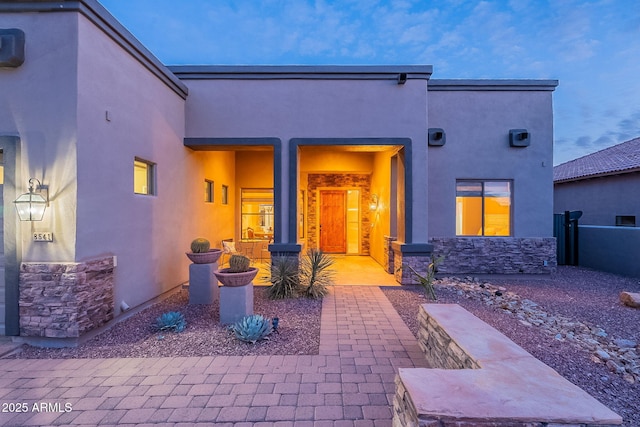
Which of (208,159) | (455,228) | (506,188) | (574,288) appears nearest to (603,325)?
(574,288)

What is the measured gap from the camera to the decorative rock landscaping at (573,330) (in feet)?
11.0

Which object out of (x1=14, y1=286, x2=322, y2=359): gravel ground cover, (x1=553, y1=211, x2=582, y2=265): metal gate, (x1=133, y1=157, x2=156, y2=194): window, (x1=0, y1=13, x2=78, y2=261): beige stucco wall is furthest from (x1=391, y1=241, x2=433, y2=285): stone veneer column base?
(x1=553, y1=211, x2=582, y2=265): metal gate

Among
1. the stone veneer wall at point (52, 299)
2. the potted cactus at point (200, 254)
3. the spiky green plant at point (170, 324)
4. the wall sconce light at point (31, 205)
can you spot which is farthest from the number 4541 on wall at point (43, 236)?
the potted cactus at point (200, 254)

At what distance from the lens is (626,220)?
35.0 ft

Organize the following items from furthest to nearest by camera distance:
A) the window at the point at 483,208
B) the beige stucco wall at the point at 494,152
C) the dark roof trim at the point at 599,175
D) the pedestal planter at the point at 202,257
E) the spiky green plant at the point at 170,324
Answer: the dark roof trim at the point at 599,175, the window at the point at 483,208, the beige stucco wall at the point at 494,152, the pedestal planter at the point at 202,257, the spiky green plant at the point at 170,324

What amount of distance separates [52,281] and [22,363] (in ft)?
2.97

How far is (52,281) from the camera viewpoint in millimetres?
3619

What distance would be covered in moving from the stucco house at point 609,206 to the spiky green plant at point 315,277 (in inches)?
335

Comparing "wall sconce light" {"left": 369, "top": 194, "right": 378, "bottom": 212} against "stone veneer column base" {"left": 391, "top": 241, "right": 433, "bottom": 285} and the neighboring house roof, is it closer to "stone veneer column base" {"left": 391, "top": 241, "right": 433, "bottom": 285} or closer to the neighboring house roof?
"stone veneer column base" {"left": 391, "top": 241, "right": 433, "bottom": 285}

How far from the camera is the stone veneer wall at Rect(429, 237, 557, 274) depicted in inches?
300

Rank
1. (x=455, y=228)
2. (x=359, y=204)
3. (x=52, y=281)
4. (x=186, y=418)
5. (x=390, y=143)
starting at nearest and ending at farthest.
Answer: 1. (x=186, y=418)
2. (x=52, y=281)
3. (x=390, y=143)
4. (x=455, y=228)
5. (x=359, y=204)

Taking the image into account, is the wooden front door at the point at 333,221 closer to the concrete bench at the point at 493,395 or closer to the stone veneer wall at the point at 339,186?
the stone veneer wall at the point at 339,186

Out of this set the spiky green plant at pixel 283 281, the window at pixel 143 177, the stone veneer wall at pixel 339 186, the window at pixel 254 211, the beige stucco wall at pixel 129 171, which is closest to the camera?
the beige stucco wall at pixel 129 171

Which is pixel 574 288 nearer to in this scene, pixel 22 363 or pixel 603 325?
pixel 603 325
